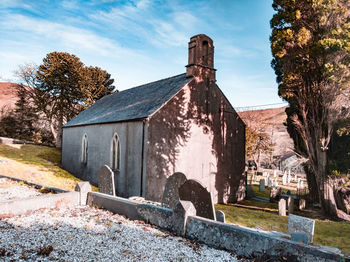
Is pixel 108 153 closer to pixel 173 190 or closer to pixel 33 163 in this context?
pixel 173 190

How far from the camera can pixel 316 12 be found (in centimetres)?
1310

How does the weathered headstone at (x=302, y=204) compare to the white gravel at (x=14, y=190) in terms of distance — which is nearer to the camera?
the white gravel at (x=14, y=190)

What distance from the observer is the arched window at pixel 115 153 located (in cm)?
1653

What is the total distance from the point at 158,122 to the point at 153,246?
940 cm

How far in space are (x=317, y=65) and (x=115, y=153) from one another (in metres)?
13.0

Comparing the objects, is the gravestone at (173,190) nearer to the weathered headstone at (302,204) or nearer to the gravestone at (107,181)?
the gravestone at (107,181)

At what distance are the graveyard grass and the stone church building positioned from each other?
258 centimetres

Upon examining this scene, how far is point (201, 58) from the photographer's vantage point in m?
17.2

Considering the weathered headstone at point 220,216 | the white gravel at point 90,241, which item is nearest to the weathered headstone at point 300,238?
the white gravel at point 90,241

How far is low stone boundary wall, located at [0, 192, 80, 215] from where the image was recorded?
24.3 ft

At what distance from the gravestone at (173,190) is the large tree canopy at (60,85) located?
31.1 m

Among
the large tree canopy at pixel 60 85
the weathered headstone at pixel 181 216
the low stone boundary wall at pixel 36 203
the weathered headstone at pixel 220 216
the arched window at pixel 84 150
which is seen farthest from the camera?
the large tree canopy at pixel 60 85

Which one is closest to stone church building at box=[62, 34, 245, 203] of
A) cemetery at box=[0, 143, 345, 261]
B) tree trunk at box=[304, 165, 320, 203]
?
tree trunk at box=[304, 165, 320, 203]

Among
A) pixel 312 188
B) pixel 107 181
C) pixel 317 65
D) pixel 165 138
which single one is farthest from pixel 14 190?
pixel 312 188
